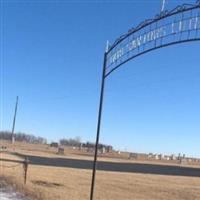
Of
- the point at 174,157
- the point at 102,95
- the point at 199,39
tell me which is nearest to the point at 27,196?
the point at 102,95

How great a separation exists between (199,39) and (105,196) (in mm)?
11590

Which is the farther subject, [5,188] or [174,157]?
[174,157]

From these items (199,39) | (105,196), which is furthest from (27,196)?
(199,39)

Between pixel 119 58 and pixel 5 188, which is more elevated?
pixel 119 58

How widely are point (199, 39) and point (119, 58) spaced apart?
3.14m

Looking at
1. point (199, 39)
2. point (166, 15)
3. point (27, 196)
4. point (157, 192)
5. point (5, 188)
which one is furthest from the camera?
point (157, 192)

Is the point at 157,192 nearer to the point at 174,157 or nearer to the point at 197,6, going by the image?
the point at 197,6

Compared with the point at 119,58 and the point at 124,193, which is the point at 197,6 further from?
the point at 124,193

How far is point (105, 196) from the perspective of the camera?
68.8 feet

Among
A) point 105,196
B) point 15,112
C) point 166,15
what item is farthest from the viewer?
point 15,112

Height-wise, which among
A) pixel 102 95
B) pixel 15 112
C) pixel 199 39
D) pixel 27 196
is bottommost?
pixel 27 196

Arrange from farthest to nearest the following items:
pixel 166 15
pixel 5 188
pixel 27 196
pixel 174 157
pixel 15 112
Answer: pixel 174 157, pixel 15 112, pixel 5 188, pixel 27 196, pixel 166 15

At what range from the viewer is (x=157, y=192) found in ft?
83.6

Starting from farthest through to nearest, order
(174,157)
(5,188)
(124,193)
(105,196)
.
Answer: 1. (174,157)
2. (124,193)
3. (105,196)
4. (5,188)
